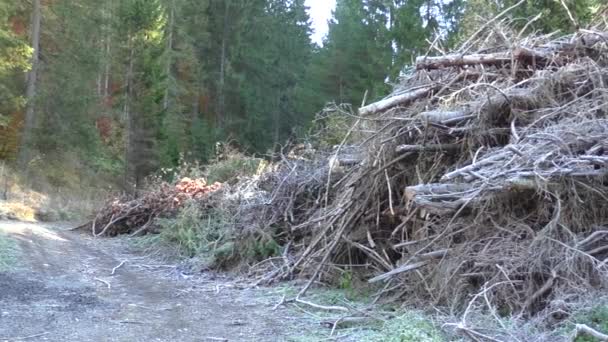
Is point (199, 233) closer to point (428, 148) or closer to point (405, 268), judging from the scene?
point (428, 148)

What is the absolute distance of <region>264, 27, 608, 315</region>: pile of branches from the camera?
5.32m

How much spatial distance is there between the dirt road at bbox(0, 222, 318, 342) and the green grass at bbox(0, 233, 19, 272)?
0.10m

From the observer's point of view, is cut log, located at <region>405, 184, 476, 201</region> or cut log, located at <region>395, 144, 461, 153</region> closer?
cut log, located at <region>405, 184, 476, 201</region>

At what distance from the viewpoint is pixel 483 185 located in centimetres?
560

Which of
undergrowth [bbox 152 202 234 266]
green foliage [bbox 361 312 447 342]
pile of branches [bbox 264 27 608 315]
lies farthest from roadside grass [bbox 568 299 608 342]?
undergrowth [bbox 152 202 234 266]

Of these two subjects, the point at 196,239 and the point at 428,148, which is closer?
the point at 428,148

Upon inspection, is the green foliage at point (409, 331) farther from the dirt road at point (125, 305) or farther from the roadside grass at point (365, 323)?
the dirt road at point (125, 305)

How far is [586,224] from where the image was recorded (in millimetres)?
5496

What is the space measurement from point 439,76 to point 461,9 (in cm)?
1915

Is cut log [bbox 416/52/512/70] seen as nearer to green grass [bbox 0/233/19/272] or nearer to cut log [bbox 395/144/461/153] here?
cut log [bbox 395/144/461/153]

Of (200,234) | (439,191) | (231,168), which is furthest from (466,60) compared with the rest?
(231,168)

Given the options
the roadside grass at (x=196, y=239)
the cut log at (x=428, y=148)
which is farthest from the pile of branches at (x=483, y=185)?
the roadside grass at (x=196, y=239)

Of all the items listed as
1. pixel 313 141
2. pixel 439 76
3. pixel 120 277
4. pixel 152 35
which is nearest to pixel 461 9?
pixel 152 35

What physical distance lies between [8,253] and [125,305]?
3.28 m
